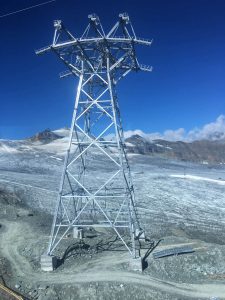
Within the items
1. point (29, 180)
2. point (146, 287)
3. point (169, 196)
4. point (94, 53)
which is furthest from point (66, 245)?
A: point (29, 180)

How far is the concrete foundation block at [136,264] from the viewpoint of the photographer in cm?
1634

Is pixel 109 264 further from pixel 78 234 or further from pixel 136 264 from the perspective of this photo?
pixel 78 234

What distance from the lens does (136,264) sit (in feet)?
53.9

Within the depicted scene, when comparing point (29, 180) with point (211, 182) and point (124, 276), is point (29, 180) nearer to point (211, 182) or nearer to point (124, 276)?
point (211, 182)

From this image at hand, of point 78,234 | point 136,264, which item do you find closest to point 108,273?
point 136,264

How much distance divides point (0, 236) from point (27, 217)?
5.21 metres

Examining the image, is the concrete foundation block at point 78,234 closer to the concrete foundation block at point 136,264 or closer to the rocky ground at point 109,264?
the rocky ground at point 109,264

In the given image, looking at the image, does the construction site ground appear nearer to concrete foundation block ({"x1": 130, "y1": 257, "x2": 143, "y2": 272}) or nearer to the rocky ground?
the rocky ground

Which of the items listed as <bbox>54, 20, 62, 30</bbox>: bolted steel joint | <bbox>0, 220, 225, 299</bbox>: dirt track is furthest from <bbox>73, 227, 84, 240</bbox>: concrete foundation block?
<bbox>54, 20, 62, 30</bbox>: bolted steel joint

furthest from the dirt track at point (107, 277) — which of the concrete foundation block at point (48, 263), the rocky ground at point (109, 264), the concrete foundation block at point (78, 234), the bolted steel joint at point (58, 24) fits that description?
the bolted steel joint at point (58, 24)

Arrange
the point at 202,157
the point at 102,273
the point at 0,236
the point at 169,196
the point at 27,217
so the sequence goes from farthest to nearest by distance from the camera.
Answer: the point at 202,157
the point at 169,196
the point at 27,217
the point at 0,236
the point at 102,273

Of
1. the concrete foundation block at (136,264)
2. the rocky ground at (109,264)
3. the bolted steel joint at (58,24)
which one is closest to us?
the rocky ground at (109,264)

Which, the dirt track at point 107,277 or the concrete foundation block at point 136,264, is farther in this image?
the concrete foundation block at point 136,264

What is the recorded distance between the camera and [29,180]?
156 ft
